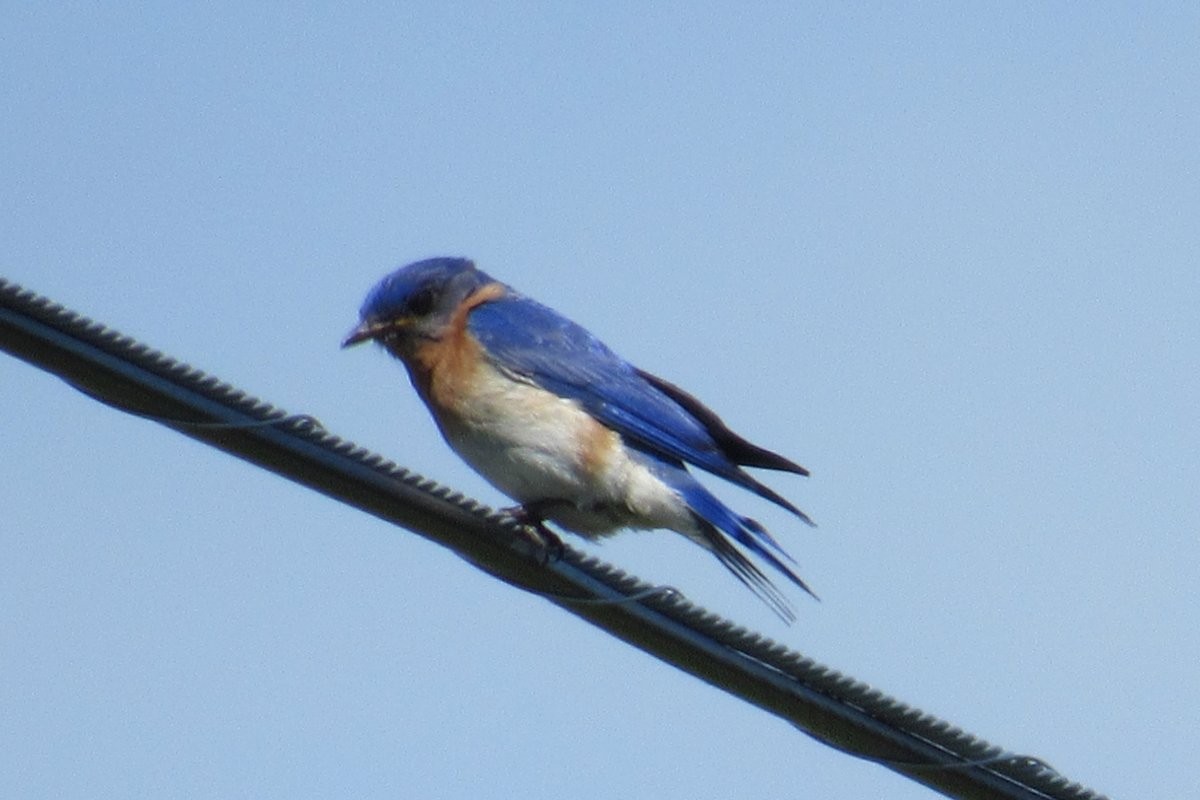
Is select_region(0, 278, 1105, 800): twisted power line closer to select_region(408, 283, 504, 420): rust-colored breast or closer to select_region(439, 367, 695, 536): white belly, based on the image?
select_region(439, 367, 695, 536): white belly

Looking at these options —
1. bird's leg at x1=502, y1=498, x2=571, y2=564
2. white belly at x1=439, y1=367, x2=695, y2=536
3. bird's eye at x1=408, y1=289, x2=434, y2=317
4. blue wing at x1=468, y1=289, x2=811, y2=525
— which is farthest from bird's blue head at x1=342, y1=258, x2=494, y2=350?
bird's leg at x1=502, y1=498, x2=571, y2=564

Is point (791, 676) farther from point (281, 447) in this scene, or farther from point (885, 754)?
point (281, 447)

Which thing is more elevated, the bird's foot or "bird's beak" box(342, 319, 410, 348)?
"bird's beak" box(342, 319, 410, 348)

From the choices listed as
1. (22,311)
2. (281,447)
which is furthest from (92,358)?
(281,447)

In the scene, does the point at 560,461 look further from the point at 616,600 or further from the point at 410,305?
the point at 616,600

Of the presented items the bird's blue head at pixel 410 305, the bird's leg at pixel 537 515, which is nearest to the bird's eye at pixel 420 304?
the bird's blue head at pixel 410 305

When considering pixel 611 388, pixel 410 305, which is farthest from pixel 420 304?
pixel 611 388

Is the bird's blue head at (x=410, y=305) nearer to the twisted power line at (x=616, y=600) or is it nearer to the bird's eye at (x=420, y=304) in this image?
the bird's eye at (x=420, y=304)
